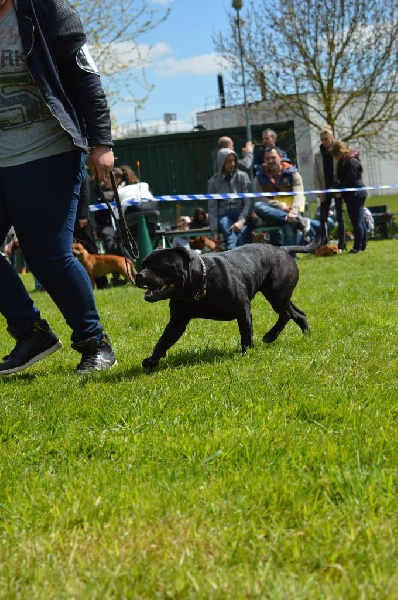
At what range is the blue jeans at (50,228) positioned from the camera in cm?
429

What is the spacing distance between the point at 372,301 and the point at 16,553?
5.25 m

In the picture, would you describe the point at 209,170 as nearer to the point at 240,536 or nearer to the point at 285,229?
the point at 285,229

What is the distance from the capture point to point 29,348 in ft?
15.5

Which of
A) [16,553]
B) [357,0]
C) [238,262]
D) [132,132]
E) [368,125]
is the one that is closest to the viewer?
[16,553]

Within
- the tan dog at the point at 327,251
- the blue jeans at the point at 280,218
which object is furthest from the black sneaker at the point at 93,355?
the tan dog at the point at 327,251

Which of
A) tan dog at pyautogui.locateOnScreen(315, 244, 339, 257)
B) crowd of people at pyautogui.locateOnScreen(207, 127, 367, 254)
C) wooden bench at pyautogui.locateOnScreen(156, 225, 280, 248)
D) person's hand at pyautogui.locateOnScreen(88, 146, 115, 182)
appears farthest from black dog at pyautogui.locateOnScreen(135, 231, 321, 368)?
tan dog at pyautogui.locateOnScreen(315, 244, 339, 257)

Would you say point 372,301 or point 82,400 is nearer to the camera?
point 82,400

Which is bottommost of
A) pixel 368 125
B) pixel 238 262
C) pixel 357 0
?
pixel 238 262

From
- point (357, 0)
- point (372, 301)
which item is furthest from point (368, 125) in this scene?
point (372, 301)

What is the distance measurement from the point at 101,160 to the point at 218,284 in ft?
3.19

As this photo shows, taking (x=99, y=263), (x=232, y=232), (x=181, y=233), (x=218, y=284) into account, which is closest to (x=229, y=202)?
(x=232, y=232)

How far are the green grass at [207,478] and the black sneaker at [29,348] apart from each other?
10 centimetres

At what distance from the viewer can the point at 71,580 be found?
6.43 feet

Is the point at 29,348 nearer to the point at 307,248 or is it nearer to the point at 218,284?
the point at 218,284
